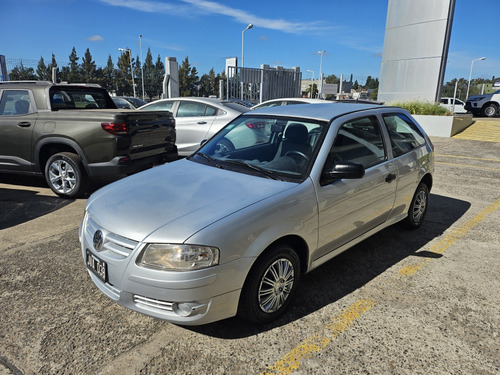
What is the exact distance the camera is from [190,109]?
28.0 ft

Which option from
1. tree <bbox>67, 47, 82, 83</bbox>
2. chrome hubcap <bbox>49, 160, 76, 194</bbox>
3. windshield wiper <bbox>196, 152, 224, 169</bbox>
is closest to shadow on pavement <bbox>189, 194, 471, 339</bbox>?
windshield wiper <bbox>196, 152, 224, 169</bbox>

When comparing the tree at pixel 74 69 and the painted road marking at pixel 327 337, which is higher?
the tree at pixel 74 69

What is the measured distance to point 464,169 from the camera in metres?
9.08

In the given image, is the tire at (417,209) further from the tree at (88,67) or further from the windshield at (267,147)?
the tree at (88,67)

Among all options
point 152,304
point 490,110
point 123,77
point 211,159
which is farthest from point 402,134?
point 123,77

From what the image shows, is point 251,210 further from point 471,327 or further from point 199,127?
point 199,127

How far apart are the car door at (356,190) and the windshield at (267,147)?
0.72 ft

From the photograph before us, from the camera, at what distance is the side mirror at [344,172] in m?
2.99

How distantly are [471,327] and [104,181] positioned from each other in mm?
6242

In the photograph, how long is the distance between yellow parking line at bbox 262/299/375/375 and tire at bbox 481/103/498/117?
26058 millimetres

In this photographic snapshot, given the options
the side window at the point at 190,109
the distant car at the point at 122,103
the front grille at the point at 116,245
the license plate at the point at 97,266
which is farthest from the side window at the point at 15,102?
the distant car at the point at 122,103

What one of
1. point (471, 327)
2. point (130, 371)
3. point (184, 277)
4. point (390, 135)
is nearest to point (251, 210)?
point (184, 277)

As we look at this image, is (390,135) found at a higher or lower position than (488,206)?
higher

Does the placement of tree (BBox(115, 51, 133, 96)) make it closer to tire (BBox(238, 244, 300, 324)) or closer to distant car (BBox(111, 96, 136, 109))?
distant car (BBox(111, 96, 136, 109))
